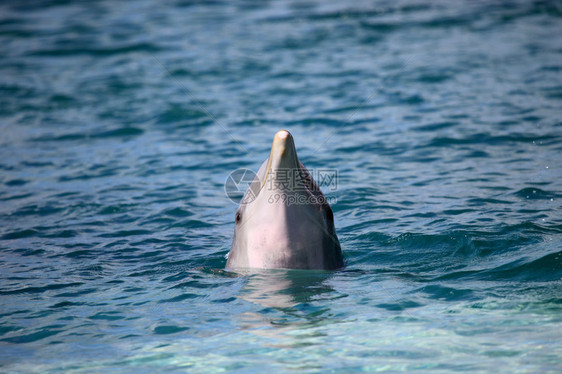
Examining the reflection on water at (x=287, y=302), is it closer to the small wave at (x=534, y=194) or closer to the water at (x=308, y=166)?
the water at (x=308, y=166)

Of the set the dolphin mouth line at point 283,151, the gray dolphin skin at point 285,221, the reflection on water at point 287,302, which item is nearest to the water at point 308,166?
the reflection on water at point 287,302

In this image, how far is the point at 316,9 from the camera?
23.4 meters

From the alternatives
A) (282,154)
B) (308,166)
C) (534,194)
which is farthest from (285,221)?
(308,166)

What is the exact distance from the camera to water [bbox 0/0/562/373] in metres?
5.29

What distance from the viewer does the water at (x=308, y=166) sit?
5.29 m

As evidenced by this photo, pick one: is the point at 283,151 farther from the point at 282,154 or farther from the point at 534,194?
the point at 534,194

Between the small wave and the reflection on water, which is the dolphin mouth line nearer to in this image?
the reflection on water

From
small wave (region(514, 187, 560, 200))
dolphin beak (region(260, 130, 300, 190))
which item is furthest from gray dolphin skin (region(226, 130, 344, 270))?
small wave (region(514, 187, 560, 200))

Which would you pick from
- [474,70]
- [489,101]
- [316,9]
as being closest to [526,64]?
[474,70]

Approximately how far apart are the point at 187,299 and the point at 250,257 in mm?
677

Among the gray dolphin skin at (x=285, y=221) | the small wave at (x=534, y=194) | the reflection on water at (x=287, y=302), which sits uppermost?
the gray dolphin skin at (x=285, y=221)

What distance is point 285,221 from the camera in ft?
19.4

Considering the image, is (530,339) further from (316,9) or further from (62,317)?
(316,9)

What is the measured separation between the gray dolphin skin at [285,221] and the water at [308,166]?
0.18m
